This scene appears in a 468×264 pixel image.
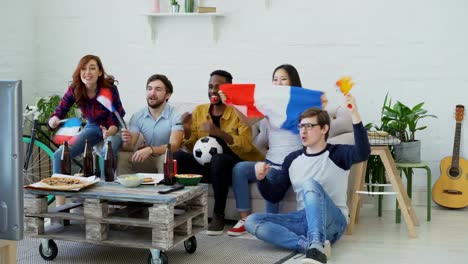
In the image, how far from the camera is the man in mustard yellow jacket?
14.4ft

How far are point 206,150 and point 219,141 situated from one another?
0.13 metres

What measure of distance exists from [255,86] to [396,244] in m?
1.30

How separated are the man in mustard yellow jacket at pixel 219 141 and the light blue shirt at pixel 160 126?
153 millimetres

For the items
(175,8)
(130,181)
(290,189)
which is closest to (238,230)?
(290,189)

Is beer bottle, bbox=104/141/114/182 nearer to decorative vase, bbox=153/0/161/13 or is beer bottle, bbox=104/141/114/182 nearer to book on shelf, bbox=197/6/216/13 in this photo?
book on shelf, bbox=197/6/216/13

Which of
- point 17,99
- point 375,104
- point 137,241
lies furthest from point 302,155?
point 17,99

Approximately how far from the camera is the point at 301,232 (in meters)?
3.95

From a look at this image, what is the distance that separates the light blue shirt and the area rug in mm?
771

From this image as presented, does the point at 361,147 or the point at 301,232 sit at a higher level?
the point at 361,147

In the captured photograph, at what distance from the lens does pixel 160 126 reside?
15.0 feet

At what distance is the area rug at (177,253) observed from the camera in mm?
3730

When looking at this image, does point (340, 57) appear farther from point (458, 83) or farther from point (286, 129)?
point (286, 129)

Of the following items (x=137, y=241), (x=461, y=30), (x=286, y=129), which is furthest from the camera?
(x=461, y=30)

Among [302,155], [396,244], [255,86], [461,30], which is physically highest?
[461,30]
